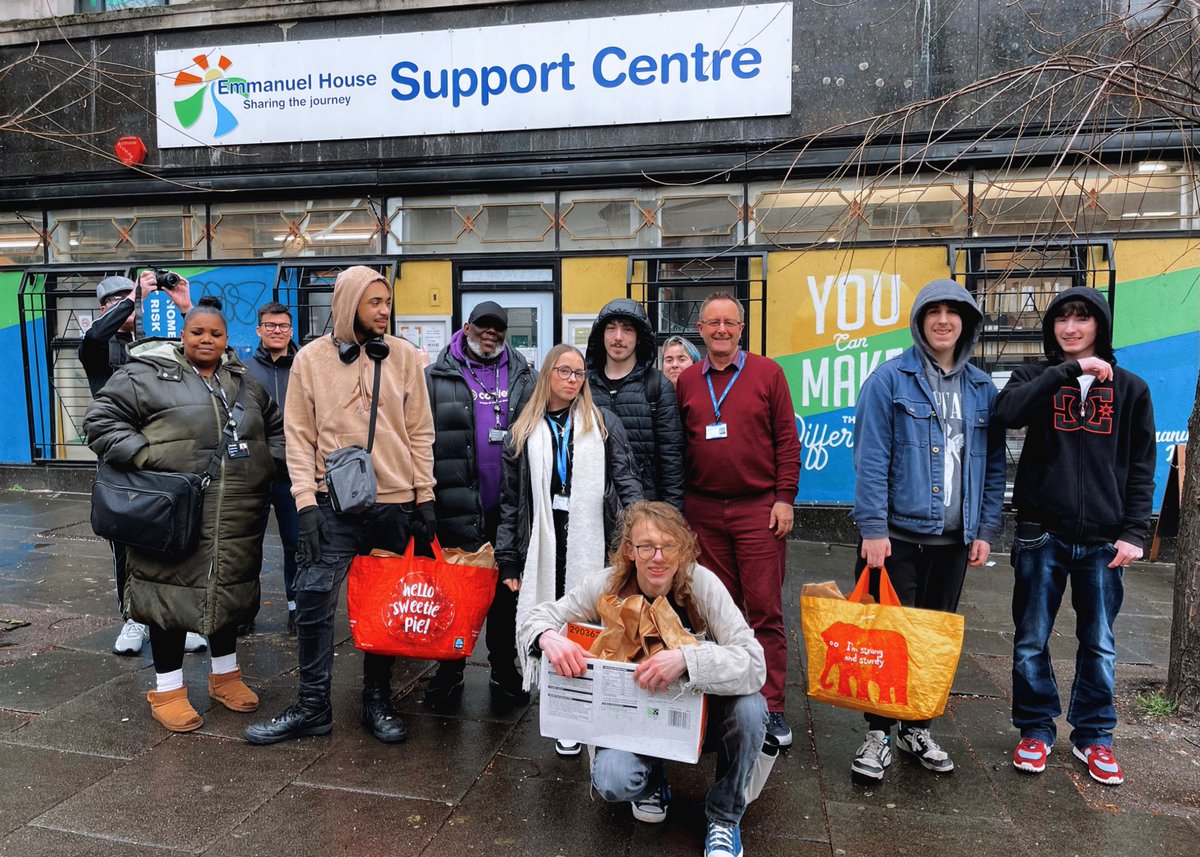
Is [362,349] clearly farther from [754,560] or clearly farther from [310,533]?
[754,560]

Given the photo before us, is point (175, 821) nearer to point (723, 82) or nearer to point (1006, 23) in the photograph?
point (723, 82)

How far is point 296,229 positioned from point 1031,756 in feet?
27.8

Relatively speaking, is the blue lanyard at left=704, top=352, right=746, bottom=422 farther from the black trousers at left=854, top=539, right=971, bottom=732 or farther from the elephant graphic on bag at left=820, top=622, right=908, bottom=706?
the elephant graphic on bag at left=820, top=622, right=908, bottom=706

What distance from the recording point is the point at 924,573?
3641 mm

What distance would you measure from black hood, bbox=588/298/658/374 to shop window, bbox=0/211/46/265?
8816 millimetres

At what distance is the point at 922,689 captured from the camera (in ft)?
10.5

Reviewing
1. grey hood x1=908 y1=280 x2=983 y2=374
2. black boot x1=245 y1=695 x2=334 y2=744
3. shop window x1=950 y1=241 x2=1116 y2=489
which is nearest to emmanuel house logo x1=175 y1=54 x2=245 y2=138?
black boot x1=245 y1=695 x2=334 y2=744

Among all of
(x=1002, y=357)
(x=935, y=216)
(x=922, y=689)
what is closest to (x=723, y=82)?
(x=935, y=216)

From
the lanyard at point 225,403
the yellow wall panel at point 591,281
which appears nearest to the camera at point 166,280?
the lanyard at point 225,403

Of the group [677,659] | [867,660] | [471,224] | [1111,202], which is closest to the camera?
[677,659]

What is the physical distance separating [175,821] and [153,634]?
1069 millimetres

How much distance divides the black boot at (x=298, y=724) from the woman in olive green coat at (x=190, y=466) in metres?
0.36

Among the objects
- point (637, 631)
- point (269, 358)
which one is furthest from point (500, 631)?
point (269, 358)

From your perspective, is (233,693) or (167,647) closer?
(167,647)
